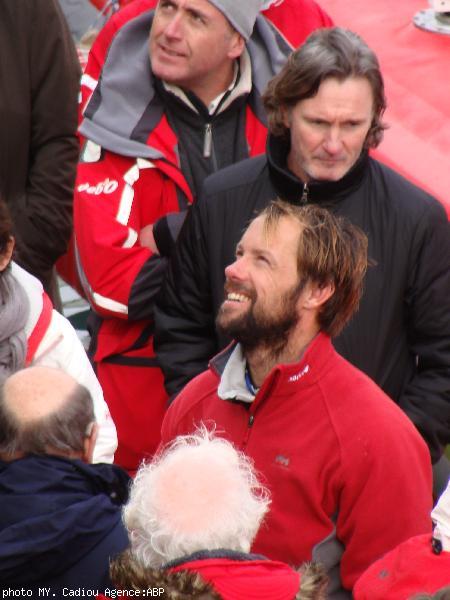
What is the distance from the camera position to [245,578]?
2.46 m

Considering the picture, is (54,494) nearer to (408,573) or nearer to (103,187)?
(408,573)

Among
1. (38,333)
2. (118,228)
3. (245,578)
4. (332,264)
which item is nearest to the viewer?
(245,578)

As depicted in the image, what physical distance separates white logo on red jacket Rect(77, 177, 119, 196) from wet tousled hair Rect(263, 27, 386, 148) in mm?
645

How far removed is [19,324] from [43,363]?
0.15 meters

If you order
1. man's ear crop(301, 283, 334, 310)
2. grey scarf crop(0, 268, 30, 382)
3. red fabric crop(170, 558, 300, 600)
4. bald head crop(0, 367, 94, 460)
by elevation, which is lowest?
grey scarf crop(0, 268, 30, 382)

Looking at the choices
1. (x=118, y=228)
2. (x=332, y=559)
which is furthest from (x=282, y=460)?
(x=118, y=228)

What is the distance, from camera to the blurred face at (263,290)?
3.36 m

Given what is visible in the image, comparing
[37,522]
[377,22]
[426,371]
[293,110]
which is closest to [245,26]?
[293,110]

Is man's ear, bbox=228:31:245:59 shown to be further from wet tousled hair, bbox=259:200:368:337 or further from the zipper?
the zipper

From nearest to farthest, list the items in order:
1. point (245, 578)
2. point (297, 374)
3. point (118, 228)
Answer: point (245, 578), point (297, 374), point (118, 228)

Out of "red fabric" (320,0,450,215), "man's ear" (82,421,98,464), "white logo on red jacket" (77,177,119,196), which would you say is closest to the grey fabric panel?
"man's ear" (82,421,98,464)

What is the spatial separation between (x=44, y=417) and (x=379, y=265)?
4.03ft

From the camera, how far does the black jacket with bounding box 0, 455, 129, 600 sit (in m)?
2.80

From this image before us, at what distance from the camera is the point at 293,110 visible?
3.94m
